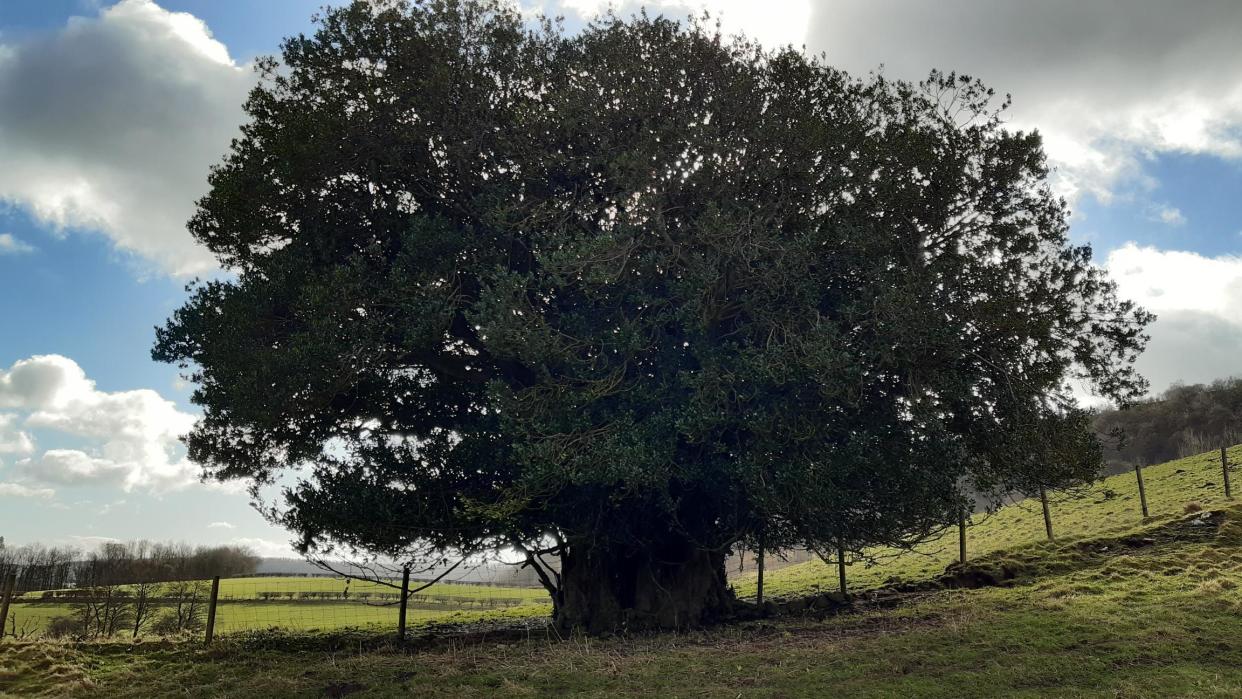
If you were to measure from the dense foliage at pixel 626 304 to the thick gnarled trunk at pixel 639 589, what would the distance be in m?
0.10

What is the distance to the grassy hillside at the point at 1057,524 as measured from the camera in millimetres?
23484

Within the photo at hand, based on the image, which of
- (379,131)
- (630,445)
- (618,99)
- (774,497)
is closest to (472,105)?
(379,131)

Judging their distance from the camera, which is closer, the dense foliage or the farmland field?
the dense foliage

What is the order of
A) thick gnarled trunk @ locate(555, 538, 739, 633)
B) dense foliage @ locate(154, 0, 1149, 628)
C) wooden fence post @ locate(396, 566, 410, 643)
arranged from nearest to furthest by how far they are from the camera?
dense foliage @ locate(154, 0, 1149, 628), wooden fence post @ locate(396, 566, 410, 643), thick gnarled trunk @ locate(555, 538, 739, 633)

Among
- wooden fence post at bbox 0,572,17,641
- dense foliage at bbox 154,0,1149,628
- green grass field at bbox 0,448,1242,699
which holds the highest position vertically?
dense foliage at bbox 154,0,1149,628

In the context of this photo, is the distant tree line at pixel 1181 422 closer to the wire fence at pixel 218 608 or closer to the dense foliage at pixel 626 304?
the dense foliage at pixel 626 304

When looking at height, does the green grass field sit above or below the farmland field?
above

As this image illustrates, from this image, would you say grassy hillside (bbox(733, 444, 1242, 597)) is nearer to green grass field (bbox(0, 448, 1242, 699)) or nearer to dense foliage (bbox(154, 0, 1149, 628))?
green grass field (bbox(0, 448, 1242, 699))

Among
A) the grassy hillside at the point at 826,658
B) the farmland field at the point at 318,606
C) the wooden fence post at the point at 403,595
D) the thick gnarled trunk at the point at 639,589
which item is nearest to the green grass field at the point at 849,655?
the grassy hillside at the point at 826,658

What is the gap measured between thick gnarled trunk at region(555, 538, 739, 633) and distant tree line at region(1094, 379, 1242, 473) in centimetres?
4937

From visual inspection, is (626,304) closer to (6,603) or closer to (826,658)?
(826,658)

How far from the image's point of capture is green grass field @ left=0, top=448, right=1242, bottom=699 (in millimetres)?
10312

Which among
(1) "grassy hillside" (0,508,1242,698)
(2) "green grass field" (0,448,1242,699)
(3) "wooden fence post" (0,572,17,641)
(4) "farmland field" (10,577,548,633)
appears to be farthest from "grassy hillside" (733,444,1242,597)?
(3) "wooden fence post" (0,572,17,641)

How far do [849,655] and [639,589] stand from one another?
725 cm
